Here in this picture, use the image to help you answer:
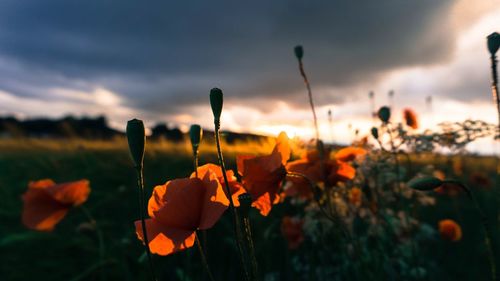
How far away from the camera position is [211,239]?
121 inches

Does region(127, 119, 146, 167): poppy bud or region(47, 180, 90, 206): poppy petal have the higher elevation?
region(127, 119, 146, 167): poppy bud

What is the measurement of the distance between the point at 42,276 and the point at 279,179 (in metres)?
2.27

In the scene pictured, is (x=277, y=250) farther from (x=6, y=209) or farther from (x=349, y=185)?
(x=6, y=209)

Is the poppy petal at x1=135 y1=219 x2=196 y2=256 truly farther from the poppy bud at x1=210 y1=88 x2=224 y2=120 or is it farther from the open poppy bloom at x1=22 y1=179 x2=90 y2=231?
the open poppy bloom at x1=22 y1=179 x2=90 y2=231

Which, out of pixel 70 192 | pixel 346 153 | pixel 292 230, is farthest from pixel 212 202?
pixel 292 230

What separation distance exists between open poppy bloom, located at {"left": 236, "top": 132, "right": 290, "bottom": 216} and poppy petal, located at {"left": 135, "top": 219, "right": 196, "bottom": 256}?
0.47 feet

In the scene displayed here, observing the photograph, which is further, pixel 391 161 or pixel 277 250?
pixel 277 250

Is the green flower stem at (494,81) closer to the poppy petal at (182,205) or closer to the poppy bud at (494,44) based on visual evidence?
the poppy bud at (494,44)

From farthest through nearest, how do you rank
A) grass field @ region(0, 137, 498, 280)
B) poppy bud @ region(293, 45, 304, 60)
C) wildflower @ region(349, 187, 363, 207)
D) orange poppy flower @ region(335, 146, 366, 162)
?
1. grass field @ region(0, 137, 498, 280)
2. wildflower @ region(349, 187, 363, 207)
3. orange poppy flower @ region(335, 146, 366, 162)
4. poppy bud @ region(293, 45, 304, 60)

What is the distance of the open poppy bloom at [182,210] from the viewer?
727mm

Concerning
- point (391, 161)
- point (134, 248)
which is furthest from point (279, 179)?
point (134, 248)

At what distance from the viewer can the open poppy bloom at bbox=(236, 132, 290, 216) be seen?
83cm

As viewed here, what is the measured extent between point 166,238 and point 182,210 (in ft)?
0.22

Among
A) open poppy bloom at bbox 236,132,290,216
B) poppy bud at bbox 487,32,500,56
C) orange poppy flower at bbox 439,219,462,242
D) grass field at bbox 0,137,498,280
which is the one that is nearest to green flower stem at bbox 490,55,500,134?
poppy bud at bbox 487,32,500,56
